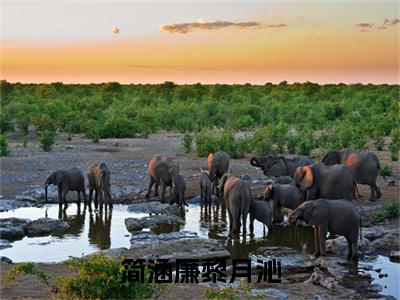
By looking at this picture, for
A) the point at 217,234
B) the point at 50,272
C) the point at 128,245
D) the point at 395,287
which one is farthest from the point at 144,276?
the point at 217,234

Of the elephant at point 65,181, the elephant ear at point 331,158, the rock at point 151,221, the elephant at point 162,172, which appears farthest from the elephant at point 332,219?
the elephant at point 65,181

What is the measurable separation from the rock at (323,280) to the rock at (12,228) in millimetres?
6530

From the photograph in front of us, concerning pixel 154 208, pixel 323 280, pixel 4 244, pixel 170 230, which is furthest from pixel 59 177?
pixel 323 280

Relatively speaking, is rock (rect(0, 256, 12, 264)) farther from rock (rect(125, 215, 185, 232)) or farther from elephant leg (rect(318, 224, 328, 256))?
elephant leg (rect(318, 224, 328, 256))

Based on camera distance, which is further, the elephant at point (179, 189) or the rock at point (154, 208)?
the elephant at point (179, 189)

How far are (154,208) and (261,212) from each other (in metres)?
3.24

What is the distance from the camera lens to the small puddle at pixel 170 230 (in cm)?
1143

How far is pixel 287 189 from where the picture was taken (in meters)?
14.3

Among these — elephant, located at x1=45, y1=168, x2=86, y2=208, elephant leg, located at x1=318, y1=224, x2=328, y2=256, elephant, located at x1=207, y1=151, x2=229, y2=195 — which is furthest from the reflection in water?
elephant leg, located at x1=318, y1=224, x2=328, y2=256

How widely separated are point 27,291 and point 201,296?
2434 millimetres

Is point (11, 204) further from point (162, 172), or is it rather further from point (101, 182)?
point (162, 172)

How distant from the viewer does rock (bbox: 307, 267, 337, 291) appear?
9.56 metres

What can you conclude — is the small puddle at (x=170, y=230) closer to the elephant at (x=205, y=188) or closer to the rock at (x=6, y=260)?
the elephant at (x=205, y=188)

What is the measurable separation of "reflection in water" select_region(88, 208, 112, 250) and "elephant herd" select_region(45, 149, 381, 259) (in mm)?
402
